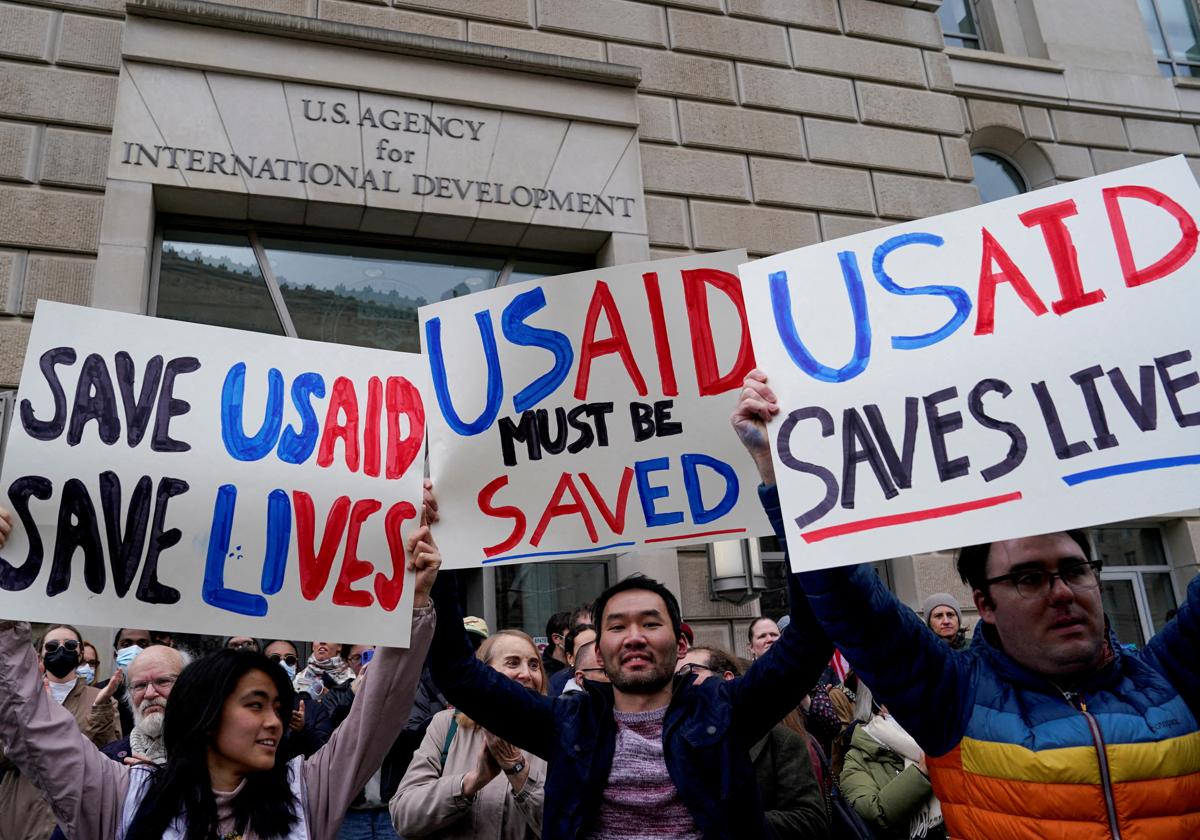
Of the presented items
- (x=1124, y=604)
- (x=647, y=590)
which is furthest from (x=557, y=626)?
(x=1124, y=604)

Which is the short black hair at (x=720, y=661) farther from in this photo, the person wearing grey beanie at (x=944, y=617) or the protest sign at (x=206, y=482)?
the person wearing grey beanie at (x=944, y=617)

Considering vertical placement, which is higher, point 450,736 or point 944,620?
point 944,620

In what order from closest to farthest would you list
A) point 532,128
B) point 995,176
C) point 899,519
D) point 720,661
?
point 899,519 < point 720,661 < point 532,128 < point 995,176

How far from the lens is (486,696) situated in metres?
2.80

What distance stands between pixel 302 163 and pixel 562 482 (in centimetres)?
484

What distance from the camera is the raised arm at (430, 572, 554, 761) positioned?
2791 mm

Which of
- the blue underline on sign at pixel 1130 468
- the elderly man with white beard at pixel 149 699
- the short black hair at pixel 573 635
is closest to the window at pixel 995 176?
the short black hair at pixel 573 635

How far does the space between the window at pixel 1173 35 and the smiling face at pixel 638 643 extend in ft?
39.5

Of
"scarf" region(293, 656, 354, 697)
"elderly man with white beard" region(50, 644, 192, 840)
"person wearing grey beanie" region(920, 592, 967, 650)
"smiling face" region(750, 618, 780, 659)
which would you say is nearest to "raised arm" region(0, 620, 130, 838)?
"elderly man with white beard" region(50, 644, 192, 840)

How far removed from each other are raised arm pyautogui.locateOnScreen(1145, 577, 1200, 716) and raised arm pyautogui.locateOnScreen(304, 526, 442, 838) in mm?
1927

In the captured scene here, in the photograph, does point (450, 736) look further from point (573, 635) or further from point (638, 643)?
point (573, 635)

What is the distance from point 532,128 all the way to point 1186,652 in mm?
6691

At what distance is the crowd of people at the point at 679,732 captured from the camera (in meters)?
1.96

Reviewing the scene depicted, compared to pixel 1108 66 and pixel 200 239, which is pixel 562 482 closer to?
pixel 200 239
